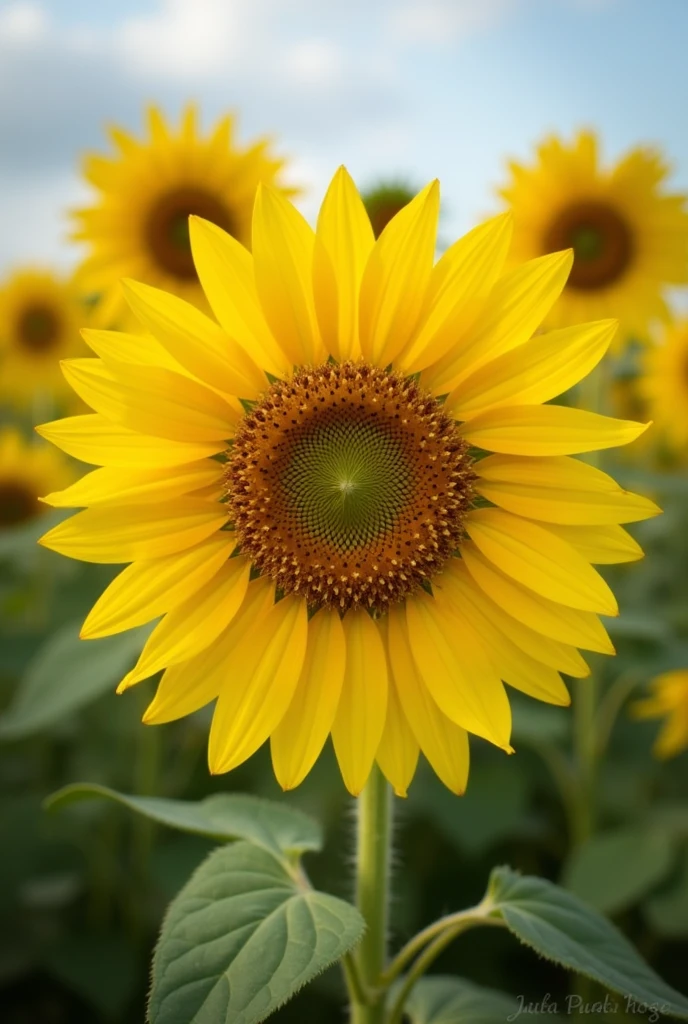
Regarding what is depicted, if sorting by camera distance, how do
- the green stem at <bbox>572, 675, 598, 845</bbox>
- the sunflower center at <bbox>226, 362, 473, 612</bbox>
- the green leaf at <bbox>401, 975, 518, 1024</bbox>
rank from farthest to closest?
the green stem at <bbox>572, 675, 598, 845</bbox> < the green leaf at <bbox>401, 975, 518, 1024</bbox> < the sunflower center at <bbox>226, 362, 473, 612</bbox>

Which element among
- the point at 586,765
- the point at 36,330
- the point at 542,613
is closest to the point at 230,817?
the point at 542,613

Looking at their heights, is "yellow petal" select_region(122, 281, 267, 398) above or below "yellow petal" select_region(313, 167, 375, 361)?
below

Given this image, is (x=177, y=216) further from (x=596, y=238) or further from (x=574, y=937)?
(x=574, y=937)

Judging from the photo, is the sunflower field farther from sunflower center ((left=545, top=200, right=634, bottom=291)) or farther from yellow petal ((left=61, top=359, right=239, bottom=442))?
sunflower center ((left=545, top=200, right=634, bottom=291))

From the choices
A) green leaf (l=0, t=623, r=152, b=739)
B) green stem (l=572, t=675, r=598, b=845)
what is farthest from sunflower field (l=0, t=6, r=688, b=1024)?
green stem (l=572, t=675, r=598, b=845)

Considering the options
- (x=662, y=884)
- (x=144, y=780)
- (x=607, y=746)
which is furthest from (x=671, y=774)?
(x=144, y=780)

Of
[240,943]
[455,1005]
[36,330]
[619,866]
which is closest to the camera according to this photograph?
[240,943]

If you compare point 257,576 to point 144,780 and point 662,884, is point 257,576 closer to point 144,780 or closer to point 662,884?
point 144,780

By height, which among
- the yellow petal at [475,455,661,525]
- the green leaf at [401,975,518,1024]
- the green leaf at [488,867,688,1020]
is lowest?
the green leaf at [401,975,518,1024]
